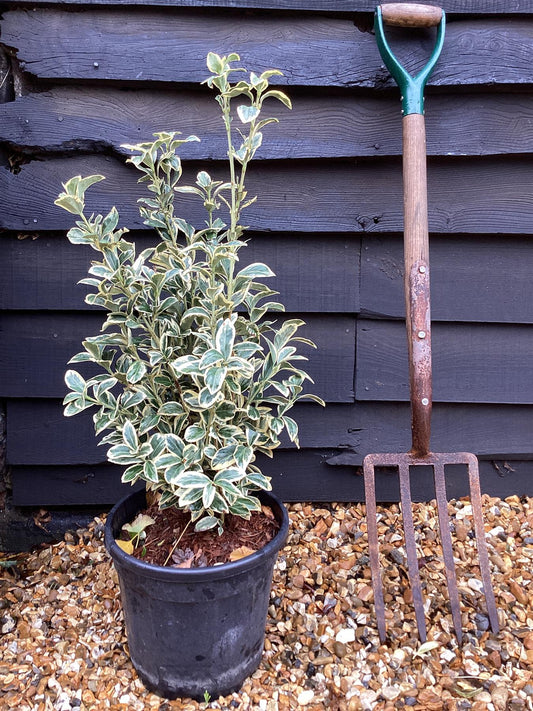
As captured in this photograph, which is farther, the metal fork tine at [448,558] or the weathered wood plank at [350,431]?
the weathered wood plank at [350,431]

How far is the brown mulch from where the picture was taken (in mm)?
1176

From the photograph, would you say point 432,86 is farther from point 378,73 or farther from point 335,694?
point 335,694

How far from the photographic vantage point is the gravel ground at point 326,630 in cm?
118

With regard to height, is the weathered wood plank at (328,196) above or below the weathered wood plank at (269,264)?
above

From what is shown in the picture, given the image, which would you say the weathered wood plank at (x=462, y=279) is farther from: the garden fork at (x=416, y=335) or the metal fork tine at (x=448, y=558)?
the metal fork tine at (x=448, y=558)

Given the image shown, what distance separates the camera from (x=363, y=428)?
1673mm

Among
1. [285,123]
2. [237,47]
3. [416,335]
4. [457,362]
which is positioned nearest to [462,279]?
[457,362]

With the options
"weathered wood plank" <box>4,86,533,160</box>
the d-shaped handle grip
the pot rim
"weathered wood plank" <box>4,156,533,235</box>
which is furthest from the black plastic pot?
A: the d-shaped handle grip

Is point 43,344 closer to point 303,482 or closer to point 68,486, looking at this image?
point 68,486

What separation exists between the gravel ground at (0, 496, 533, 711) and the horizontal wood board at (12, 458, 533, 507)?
0.06m

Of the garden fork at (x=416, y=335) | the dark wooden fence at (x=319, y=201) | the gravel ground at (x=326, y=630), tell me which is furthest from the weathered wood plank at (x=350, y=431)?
the garden fork at (x=416, y=335)

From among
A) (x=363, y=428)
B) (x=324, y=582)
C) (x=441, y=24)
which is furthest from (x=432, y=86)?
(x=324, y=582)

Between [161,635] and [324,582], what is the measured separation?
51cm

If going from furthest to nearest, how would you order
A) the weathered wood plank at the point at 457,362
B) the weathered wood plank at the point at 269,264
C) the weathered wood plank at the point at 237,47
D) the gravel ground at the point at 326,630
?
1. the weathered wood plank at the point at 457,362
2. the weathered wood plank at the point at 269,264
3. the weathered wood plank at the point at 237,47
4. the gravel ground at the point at 326,630
